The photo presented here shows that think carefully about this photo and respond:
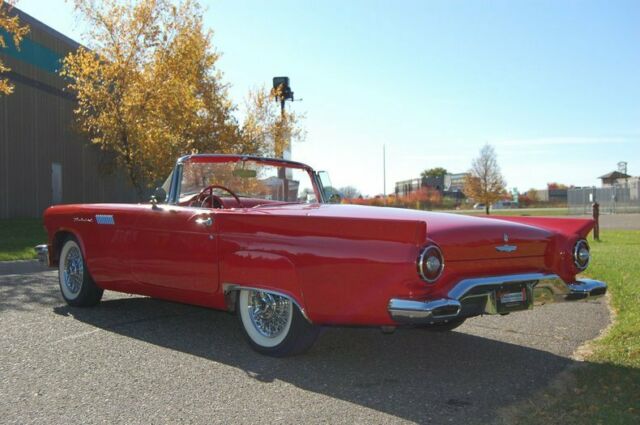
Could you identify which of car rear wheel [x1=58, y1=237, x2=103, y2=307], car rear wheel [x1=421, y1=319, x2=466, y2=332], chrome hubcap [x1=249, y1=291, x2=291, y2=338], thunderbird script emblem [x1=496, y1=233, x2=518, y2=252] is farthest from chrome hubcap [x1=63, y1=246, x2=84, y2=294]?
thunderbird script emblem [x1=496, y1=233, x2=518, y2=252]

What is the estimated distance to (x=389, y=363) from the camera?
389cm

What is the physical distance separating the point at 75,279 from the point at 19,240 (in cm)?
852

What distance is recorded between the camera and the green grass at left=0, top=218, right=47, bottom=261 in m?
10.3

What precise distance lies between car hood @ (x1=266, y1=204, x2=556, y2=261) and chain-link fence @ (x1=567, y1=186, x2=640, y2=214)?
41103 mm

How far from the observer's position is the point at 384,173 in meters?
62.2

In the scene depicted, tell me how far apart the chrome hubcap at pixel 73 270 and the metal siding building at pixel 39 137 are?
15.8m

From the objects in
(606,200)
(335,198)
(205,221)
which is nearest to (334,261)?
(205,221)

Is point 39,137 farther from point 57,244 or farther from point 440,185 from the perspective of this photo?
point 440,185

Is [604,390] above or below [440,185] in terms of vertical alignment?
below

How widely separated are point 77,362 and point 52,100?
2307 centimetres

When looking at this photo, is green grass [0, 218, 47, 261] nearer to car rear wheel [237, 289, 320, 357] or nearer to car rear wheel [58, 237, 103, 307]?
car rear wheel [58, 237, 103, 307]

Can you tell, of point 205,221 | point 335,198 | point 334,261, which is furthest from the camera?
point 335,198

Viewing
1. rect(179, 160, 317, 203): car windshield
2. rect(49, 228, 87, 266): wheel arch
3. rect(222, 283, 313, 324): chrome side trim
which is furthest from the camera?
rect(49, 228, 87, 266): wheel arch

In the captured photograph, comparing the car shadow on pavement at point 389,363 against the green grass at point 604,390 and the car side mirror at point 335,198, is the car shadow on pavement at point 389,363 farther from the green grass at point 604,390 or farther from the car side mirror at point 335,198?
the car side mirror at point 335,198
